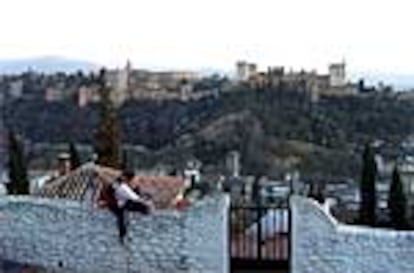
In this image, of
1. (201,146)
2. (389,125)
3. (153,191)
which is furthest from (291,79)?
(153,191)

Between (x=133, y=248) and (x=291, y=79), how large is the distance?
85.4 meters

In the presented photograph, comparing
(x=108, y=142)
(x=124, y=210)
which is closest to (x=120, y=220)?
(x=124, y=210)

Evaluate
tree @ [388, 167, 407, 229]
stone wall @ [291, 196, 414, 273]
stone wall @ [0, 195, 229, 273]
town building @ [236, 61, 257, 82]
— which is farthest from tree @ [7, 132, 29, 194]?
town building @ [236, 61, 257, 82]

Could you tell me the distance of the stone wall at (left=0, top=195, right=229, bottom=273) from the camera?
10.7m

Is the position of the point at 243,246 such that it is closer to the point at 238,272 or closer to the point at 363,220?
the point at 238,272

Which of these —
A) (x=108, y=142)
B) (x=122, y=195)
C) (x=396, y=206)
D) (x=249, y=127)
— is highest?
(x=122, y=195)

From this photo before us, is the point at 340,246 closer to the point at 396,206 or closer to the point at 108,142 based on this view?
the point at 108,142

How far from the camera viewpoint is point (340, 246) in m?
10.4

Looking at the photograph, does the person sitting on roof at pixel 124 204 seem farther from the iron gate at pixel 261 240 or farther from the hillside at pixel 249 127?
the hillside at pixel 249 127

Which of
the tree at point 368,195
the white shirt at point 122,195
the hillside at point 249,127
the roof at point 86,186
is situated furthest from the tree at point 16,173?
the hillside at point 249,127

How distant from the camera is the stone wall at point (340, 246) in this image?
1023cm

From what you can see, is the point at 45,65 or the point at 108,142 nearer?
the point at 108,142

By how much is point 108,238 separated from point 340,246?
2712 mm

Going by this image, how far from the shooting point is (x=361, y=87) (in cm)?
9650
